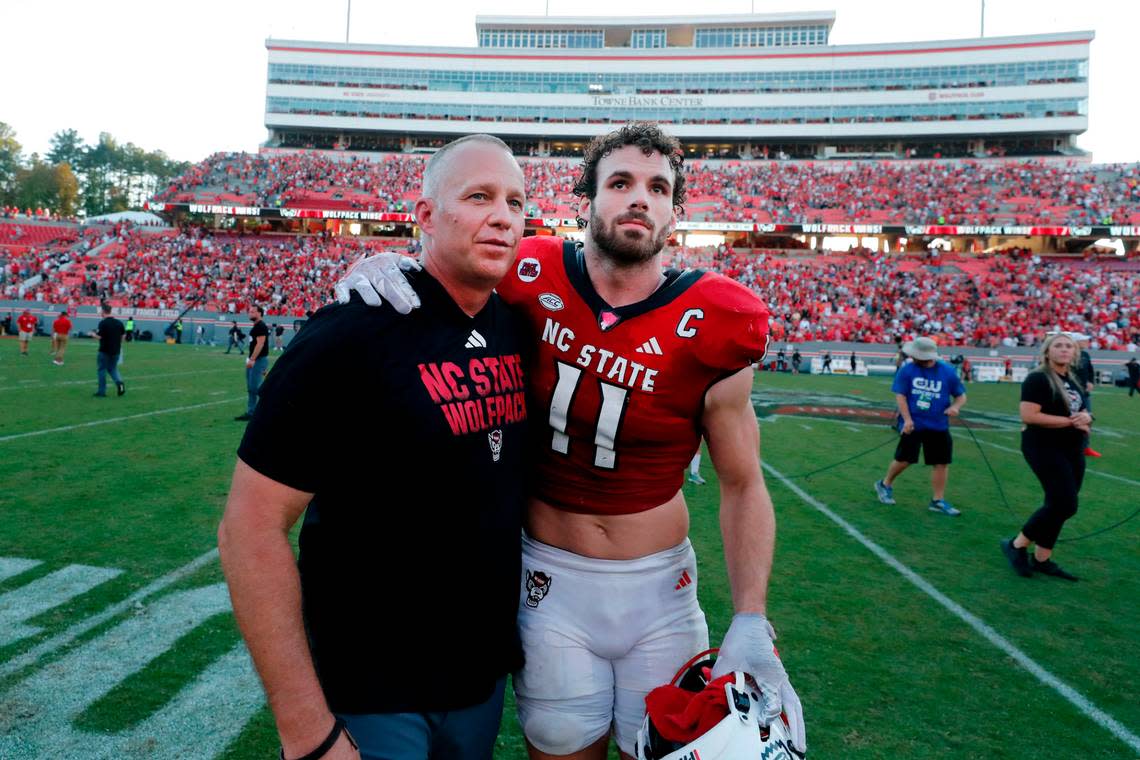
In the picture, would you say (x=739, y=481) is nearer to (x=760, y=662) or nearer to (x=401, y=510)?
(x=760, y=662)

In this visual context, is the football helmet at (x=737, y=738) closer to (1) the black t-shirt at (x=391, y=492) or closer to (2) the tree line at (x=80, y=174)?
(1) the black t-shirt at (x=391, y=492)

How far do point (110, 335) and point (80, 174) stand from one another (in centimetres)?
9644

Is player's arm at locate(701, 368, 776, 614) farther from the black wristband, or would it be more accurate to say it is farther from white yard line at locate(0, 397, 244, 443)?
white yard line at locate(0, 397, 244, 443)

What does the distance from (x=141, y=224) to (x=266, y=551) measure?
60467mm

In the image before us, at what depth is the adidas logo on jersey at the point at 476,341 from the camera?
195cm

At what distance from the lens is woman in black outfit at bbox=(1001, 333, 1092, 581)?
5.84 m

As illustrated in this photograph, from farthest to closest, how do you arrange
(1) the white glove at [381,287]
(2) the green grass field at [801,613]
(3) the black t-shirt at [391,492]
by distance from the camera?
(2) the green grass field at [801,613]
(1) the white glove at [381,287]
(3) the black t-shirt at [391,492]

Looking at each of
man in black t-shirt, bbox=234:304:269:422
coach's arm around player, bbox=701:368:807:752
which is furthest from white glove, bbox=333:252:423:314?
man in black t-shirt, bbox=234:304:269:422

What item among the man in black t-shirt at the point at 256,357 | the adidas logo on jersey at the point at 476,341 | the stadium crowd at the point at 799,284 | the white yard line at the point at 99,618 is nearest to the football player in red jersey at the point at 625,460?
the adidas logo on jersey at the point at 476,341

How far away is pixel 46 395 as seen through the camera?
13.5 metres

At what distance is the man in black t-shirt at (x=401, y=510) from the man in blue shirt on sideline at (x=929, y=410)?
733 centimetres

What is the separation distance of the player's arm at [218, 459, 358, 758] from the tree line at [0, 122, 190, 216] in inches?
3796

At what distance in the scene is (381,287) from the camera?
1821mm

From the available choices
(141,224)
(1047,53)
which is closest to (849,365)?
(1047,53)
